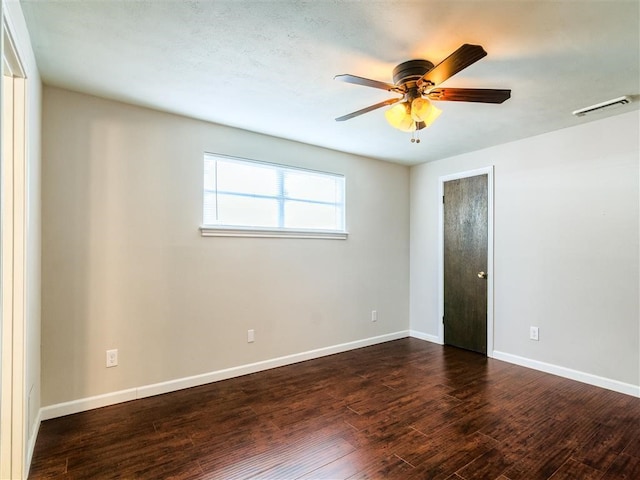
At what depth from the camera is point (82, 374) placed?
2.60m

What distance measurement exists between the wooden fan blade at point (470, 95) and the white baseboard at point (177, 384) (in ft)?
9.21

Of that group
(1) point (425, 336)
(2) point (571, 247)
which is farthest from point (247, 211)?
(2) point (571, 247)

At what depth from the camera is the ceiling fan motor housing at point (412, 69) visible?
2049mm

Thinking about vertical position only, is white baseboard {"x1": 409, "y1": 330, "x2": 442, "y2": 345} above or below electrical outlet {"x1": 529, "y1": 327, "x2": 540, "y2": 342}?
below

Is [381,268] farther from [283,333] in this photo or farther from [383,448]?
[383,448]

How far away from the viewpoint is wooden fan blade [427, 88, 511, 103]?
1942 millimetres

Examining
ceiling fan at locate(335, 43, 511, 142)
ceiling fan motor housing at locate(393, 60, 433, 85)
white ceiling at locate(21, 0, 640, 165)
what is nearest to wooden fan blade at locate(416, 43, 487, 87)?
ceiling fan at locate(335, 43, 511, 142)

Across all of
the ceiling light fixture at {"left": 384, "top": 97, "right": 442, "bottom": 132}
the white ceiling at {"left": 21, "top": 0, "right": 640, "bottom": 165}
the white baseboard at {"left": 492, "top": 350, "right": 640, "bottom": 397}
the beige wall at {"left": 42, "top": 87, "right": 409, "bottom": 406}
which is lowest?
the white baseboard at {"left": 492, "top": 350, "right": 640, "bottom": 397}

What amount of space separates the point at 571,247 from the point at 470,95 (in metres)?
2.16

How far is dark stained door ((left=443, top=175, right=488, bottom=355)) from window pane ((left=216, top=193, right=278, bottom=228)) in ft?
7.23

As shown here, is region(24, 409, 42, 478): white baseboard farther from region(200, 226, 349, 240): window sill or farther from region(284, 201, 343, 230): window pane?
region(284, 201, 343, 230): window pane

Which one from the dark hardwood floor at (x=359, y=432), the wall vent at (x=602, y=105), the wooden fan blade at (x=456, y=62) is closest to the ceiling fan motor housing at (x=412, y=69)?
the wooden fan blade at (x=456, y=62)

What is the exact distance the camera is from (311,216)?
392 cm

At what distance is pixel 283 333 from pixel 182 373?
3.37 ft
